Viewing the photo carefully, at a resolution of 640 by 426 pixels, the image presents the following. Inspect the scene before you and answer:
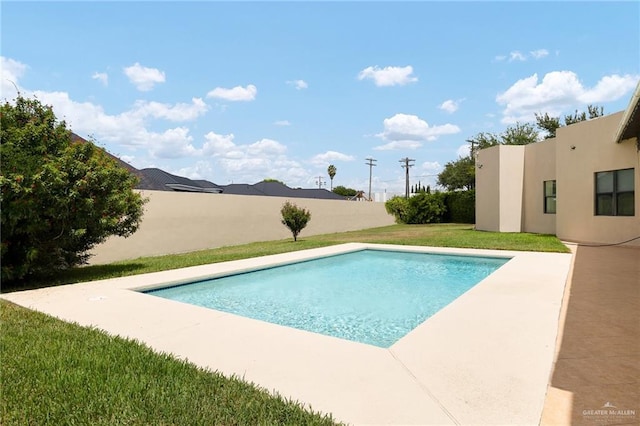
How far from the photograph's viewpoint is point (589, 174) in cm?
1330

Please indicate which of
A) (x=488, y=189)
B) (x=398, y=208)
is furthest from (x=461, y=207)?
(x=488, y=189)

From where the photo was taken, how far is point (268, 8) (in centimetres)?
1053

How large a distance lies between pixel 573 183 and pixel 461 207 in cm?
1537

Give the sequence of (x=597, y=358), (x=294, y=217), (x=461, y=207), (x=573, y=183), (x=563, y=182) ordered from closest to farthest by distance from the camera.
A: 1. (x=597, y=358)
2. (x=573, y=183)
3. (x=563, y=182)
4. (x=294, y=217)
5. (x=461, y=207)

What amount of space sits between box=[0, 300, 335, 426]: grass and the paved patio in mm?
1834

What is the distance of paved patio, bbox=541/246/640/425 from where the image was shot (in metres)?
2.52

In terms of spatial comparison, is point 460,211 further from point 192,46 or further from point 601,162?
point 192,46

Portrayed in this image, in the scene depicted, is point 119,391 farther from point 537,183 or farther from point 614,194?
point 537,183

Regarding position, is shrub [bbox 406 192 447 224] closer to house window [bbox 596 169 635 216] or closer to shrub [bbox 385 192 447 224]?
shrub [bbox 385 192 447 224]

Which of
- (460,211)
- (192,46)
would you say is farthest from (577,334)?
(460,211)

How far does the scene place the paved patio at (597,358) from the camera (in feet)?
8.26

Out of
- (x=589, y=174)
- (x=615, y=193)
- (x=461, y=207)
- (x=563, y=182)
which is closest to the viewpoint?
(x=615, y=193)

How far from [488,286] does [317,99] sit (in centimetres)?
1509

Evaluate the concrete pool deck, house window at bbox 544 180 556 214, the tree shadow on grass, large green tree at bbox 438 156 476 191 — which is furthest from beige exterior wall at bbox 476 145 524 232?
large green tree at bbox 438 156 476 191
